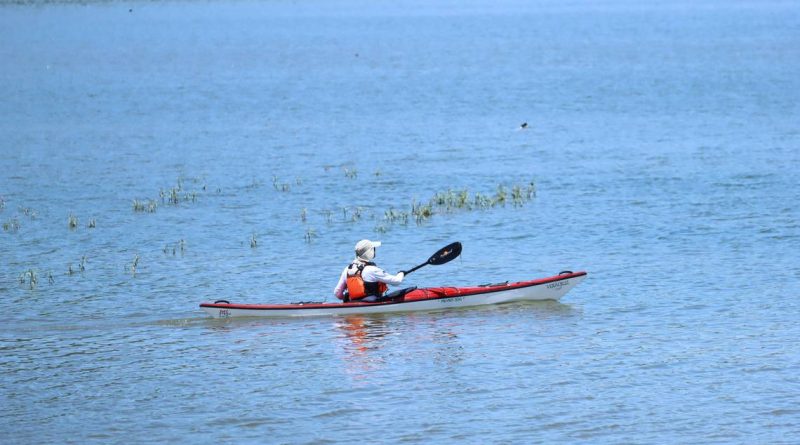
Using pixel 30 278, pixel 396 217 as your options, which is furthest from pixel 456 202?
pixel 30 278

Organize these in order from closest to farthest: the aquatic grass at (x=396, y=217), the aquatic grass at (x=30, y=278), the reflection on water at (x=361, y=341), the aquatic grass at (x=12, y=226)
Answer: the reflection on water at (x=361, y=341), the aquatic grass at (x=30, y=278), the aquatic grass at (x=12, y=226), the aquatic grass at (x=396, y=217)

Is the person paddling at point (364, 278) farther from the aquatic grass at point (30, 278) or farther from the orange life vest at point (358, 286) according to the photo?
the aquatic grass at point (30, 278)

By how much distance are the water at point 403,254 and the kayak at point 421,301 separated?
19 cm

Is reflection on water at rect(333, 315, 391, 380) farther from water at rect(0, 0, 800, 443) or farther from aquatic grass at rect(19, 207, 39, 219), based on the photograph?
aquatic grass at rect(19, 207, 39, 219)

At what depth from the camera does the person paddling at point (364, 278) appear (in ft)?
66.2

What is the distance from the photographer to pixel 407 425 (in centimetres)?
1551

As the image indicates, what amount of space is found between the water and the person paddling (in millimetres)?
474

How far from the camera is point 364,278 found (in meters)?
20.3

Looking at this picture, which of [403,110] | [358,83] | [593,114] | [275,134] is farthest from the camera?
[358,83]

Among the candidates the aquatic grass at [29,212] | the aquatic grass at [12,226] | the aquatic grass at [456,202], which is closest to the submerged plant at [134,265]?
the aquatic grass at [12,226]

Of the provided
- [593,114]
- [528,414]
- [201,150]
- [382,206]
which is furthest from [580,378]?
[593,114]

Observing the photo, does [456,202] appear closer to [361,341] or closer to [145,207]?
[145,207]

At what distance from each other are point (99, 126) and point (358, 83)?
19.6m

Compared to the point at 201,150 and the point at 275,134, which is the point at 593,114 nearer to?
the point at 275,134
